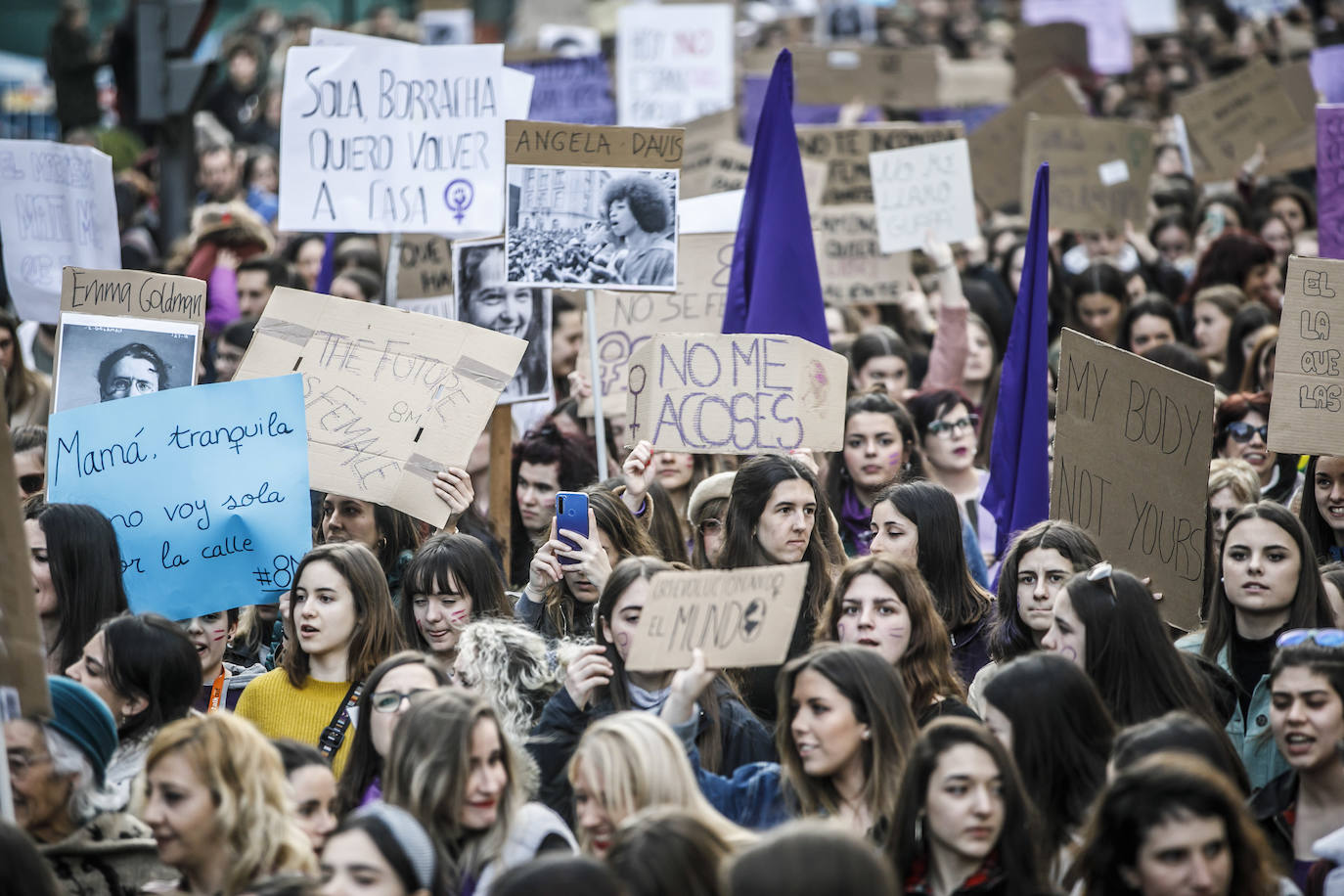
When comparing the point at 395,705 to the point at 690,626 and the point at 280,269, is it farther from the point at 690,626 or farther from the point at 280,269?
the point at 280,269

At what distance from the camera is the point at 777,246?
7586mm

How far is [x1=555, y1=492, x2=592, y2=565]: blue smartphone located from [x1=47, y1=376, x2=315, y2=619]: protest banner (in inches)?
33.9

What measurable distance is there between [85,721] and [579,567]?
180 centimetres

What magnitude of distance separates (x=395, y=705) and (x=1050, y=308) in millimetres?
6142

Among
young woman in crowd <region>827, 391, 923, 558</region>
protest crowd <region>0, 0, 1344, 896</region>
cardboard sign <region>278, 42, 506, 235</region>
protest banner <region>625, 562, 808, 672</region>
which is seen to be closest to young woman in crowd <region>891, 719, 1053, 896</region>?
protest crowd <region>0, 0, 1344, 896</region>

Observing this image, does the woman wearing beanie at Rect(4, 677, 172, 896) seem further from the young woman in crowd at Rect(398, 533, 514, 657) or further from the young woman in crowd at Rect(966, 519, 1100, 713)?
the young woman in crowd at Rect(966, 519, 1100, 713)

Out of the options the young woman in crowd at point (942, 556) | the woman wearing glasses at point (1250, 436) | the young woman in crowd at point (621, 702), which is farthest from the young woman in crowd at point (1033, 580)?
the woman wearing glasses at point (1250, 436)

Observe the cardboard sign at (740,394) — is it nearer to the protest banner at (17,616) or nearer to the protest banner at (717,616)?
the protest banner at (717,616)

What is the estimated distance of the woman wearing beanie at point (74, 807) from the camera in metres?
4.22

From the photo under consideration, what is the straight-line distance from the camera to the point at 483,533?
699 cm

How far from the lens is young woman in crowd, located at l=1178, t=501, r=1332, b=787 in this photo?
5.31m

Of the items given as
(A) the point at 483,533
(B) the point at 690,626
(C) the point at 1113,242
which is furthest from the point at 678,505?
(C) the point at 1113,242

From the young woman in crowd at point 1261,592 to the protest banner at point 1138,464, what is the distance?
1.38 ft

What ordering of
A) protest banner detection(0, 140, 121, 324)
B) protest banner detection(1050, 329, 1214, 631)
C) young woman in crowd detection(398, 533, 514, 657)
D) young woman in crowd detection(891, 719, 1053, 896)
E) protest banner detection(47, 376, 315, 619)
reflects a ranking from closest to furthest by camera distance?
young woman in crowd detection(891, 719, 1053, 896) < young woman in crowd detection(398, 533, 514, 657) < protest banner detection(47, 376, 315, 619) < protest banner detection(1050, 329, 1214, 631) < protest banner detection(0, 140, 121, 324)
